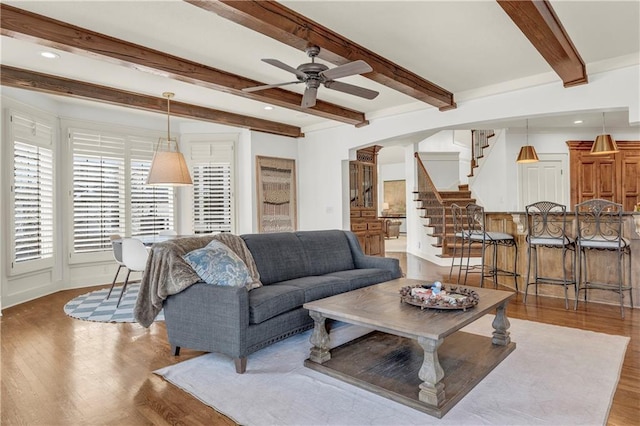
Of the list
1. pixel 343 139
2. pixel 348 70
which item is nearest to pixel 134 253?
pixel 348 70

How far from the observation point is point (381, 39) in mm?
3494

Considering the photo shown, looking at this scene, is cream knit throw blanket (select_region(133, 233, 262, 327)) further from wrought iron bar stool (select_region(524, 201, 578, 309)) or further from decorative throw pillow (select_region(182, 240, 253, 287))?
wrought iron bar stool (select_region(524, 201, 578, 309))

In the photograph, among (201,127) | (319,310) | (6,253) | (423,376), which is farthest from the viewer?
(201,127)

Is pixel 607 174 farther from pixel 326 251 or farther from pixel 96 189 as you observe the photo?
pixel 96 189

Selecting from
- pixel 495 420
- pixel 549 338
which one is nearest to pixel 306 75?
pixel 495 420

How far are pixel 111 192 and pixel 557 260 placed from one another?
6.31 m

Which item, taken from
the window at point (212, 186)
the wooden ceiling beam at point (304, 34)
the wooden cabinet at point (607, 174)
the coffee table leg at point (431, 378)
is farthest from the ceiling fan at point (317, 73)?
the wooden cabinet at point (607, 174)

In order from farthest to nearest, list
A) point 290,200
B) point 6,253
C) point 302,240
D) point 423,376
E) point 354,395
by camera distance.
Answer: point 290,200
point 6,253
point 302,240
point 354,395
point 423,376

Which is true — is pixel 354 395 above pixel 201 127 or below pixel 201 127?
below

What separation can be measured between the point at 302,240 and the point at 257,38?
2.02 meters

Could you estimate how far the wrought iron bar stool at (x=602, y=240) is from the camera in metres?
4.00

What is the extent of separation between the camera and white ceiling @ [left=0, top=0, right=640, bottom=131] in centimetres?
295

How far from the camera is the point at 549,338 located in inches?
126

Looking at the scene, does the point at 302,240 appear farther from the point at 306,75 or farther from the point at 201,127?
the point at 201,127
